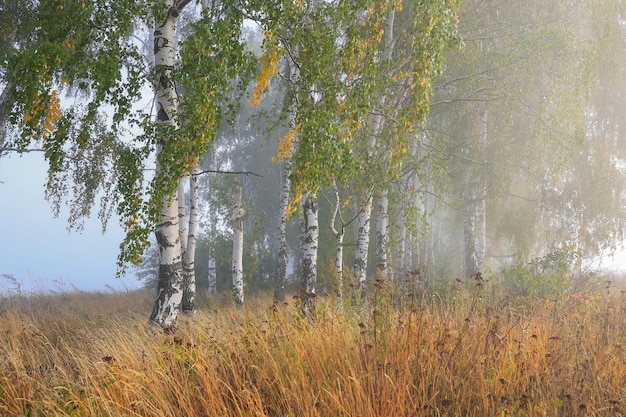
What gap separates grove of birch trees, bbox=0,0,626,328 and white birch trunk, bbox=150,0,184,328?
29 mm

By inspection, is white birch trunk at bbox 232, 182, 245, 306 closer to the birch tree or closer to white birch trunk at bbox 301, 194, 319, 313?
white birch trunk at bbox 301, 194, 319, 313

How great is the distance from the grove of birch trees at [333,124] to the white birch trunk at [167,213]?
29 mm

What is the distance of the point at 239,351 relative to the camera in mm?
5207

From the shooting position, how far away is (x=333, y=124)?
7.22m

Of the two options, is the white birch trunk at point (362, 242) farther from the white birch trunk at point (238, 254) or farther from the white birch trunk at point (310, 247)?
the white birch trunk at point (238, 254)

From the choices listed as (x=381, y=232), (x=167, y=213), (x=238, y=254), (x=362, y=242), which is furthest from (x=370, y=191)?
(x=238, y=254)

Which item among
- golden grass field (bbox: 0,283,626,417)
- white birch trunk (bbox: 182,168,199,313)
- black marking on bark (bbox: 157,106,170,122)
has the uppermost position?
black marking on bark (bbox: 157,106,170,122)

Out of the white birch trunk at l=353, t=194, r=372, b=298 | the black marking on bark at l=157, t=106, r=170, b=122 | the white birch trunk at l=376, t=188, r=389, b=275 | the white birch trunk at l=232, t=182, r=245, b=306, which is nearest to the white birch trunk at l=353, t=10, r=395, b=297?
the white birch trunk at l=353, t=194, r=372, b=298

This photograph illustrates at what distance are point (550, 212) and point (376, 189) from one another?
11791 mm

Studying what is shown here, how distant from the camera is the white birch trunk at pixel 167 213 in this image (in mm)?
7547

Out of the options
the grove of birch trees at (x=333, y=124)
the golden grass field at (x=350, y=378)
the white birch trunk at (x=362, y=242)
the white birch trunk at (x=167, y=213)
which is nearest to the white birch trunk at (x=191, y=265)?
the grove of birch trees at (x=333, y=124)

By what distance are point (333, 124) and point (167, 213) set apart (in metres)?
2.66

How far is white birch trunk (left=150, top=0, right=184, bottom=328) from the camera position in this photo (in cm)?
755

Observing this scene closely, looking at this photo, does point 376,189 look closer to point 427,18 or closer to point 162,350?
point 427,18
